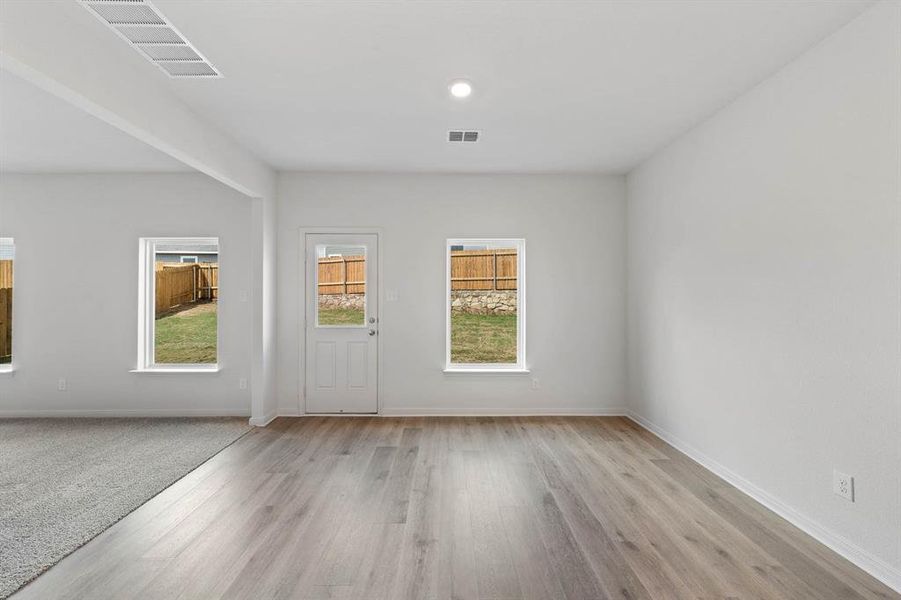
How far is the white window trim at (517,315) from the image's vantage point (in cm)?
527

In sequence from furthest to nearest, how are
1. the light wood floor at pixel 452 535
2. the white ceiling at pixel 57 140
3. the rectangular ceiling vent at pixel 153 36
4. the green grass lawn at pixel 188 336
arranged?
the green grass lawn at pixel 188 336, the white ceiling at pixel 57 140, the rectangular ceiling vent at pixel 153 36, the light wood floor at pixel 452 535

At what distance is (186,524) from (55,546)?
59 centimetres

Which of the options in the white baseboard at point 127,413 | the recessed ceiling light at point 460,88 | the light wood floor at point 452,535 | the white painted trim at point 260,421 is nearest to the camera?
the light wood floor at point 452,535

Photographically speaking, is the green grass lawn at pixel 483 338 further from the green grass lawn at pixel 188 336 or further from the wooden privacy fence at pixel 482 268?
the green grass lawn at pixel 188 336

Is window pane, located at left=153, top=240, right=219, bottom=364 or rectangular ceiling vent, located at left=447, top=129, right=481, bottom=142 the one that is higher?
rectangular ceiling vent, located at left=447, top=129, right=481, bottom=142

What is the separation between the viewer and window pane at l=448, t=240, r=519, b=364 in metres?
5.46

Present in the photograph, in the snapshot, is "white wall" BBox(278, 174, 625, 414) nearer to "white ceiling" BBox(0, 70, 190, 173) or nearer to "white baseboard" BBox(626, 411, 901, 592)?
"white ceiling" BBox(0, 70, 190, 173)

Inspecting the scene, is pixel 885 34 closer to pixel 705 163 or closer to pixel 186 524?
pixel 705 163

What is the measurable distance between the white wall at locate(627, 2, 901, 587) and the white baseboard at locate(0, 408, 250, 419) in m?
4.68

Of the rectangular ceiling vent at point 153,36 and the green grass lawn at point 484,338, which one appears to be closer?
the rectangular ceiling vent at point 153,36

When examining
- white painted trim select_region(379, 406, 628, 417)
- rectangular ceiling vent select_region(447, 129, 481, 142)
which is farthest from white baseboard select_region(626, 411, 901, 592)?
rectangular ceiling vent select_region(447, 129, 481, 142)

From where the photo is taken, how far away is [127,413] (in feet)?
17.1

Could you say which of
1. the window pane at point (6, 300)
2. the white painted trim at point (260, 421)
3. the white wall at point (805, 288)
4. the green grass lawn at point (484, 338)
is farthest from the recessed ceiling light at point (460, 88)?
the window pane at point (6, 300)

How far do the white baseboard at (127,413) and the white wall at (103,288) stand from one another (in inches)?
0.4
